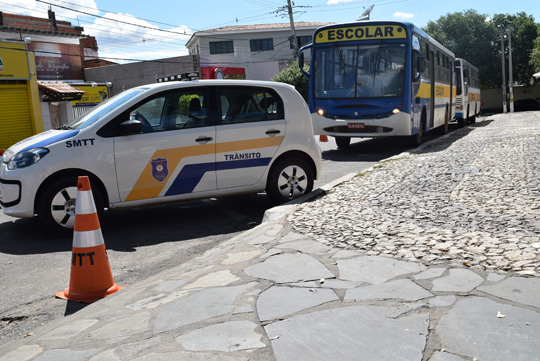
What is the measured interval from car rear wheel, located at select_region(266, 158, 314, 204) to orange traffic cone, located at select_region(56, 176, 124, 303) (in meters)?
3.14

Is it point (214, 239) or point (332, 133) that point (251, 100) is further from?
point (332, 133)

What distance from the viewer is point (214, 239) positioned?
19.2ft

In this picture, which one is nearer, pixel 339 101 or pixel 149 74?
pixel 339 101

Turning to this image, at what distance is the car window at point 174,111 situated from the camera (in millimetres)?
6383

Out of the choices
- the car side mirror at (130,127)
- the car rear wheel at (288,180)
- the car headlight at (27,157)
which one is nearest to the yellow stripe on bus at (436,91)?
the car rear wheel at (288,180)

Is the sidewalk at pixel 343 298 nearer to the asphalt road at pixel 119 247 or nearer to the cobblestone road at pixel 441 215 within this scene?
the cobblestone road at pixel 441 215

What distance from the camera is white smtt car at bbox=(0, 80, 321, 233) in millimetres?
5887

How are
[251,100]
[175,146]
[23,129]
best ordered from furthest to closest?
[23,129] → [251,100] → [175,146]

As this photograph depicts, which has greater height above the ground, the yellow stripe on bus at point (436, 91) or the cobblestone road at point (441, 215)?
the yellow stripe on bus at point (436, 91)

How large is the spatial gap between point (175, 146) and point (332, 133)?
8.11m

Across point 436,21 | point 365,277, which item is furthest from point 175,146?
point 436,21

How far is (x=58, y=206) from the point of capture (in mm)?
5914

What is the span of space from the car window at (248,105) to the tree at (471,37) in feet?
188

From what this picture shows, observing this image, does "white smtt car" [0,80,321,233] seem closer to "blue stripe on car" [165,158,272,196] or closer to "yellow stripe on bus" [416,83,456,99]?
"blue stripe on car" [165,158,272,196]
